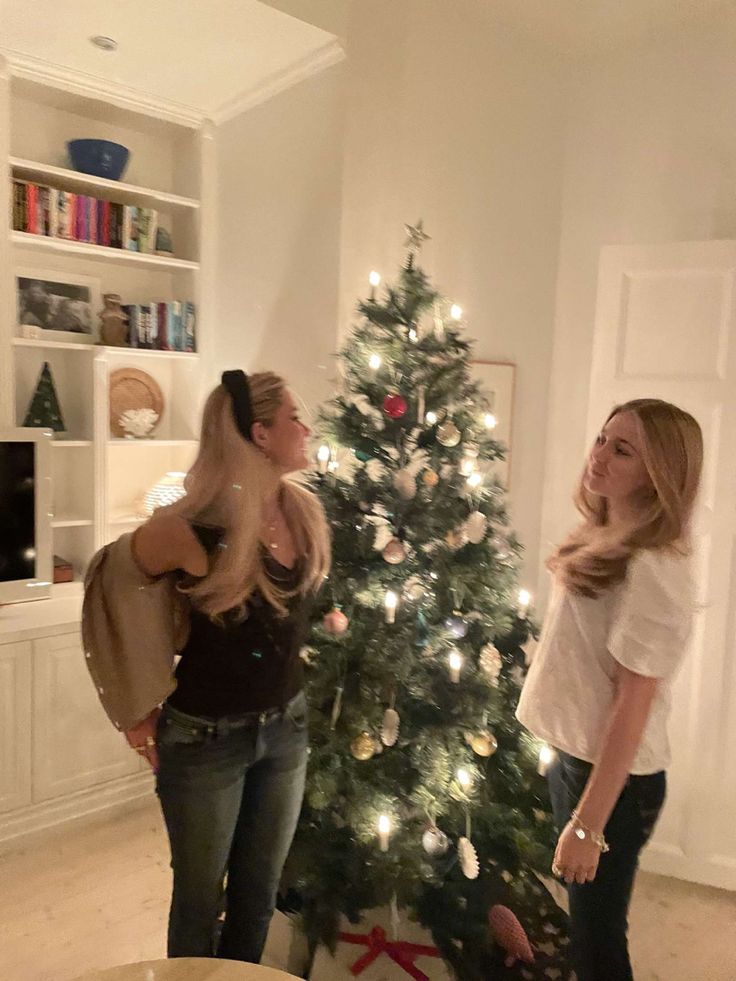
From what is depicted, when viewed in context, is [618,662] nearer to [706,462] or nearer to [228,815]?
[228,815]

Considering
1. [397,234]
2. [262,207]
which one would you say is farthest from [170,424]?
[397,234]

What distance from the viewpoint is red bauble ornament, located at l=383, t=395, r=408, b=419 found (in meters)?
1.84

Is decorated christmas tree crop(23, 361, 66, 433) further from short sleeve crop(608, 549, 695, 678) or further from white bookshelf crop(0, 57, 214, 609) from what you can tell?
short sleeve crop(608, 549, 695, 678)

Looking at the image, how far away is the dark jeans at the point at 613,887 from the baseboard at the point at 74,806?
1.85m

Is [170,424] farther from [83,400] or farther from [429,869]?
[429,869]

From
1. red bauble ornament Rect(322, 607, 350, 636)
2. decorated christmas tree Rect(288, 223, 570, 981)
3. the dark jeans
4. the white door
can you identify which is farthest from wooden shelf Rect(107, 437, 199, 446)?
the dark jeans

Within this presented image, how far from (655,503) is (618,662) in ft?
1.00

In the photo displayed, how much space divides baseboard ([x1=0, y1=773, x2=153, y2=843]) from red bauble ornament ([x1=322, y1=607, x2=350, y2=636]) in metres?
1.47

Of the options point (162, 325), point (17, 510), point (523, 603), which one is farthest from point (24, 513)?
point (523, 603)

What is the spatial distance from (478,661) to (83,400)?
183cm

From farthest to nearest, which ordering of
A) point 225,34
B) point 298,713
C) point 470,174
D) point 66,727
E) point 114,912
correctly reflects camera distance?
point 470,174, point 66,727, point 225,34, point 114,912, point 298,713

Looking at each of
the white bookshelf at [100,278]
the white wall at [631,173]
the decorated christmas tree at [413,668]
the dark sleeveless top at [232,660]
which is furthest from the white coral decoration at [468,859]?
the white bookshelf at [100,278]

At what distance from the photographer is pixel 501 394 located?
3055mm

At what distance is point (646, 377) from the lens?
8.41 ft
